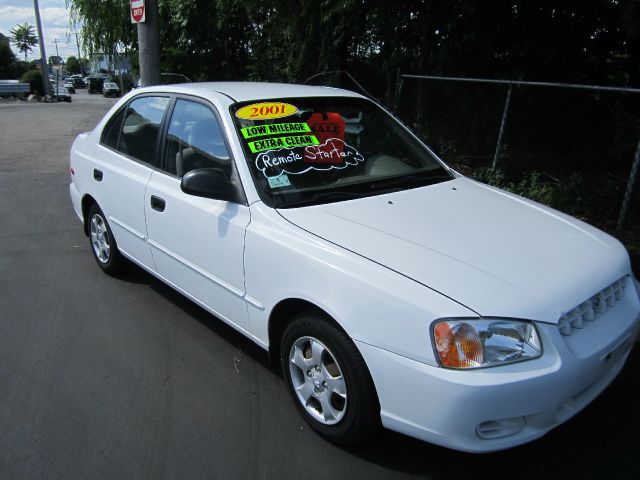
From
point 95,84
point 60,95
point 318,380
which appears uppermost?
point 318,380

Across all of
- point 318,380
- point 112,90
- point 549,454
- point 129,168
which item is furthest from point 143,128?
point 112,90

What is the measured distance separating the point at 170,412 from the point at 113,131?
8.49 feet

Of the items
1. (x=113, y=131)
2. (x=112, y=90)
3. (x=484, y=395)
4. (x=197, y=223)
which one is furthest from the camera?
(x=112, y=90)

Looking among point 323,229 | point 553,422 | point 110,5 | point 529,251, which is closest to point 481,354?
point 553,422

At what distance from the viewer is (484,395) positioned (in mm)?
2133

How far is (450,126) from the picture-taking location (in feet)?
27.0

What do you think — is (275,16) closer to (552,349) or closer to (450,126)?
(450,126)

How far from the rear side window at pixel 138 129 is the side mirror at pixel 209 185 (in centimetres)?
91

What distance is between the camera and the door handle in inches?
143

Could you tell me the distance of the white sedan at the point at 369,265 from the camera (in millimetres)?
2221

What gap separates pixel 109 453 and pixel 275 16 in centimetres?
905

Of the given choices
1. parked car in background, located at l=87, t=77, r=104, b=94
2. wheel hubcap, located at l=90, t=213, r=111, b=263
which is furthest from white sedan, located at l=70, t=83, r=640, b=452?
parked car in background, located at l=87, t=77, r=104, b=94

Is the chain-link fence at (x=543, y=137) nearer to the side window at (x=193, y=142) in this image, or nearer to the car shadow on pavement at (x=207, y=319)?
the car shadow on pavement at (x=207, y=319)

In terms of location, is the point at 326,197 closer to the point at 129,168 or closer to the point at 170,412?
the point at 170,412
